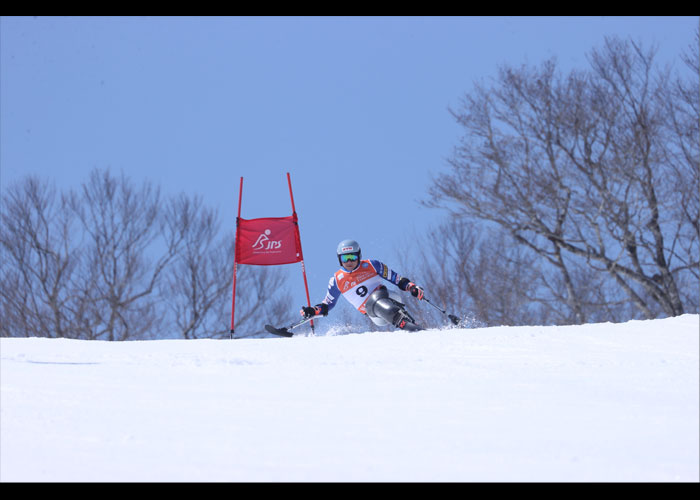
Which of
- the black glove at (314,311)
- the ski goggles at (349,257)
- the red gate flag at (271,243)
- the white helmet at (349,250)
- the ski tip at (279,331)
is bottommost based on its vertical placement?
the ski tip at (279,331)

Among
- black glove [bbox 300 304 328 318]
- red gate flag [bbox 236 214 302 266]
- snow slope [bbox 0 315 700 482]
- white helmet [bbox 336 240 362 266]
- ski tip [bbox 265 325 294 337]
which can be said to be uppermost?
red gate flag [bbox 236 214 302 266]

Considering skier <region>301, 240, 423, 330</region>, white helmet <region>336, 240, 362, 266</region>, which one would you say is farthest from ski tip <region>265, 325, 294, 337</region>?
white helmet <region>336, 240, 362, 266</region>

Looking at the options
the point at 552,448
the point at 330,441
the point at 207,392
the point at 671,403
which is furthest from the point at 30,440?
the point at 671,403

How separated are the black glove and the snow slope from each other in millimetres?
4072

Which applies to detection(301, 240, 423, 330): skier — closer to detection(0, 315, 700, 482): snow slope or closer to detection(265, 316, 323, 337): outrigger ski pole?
detection(265, 316, 323, 337): outrigger ski pole

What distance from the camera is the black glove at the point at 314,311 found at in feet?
38.9

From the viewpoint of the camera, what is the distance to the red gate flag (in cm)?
1533

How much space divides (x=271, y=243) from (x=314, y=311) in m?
3.74

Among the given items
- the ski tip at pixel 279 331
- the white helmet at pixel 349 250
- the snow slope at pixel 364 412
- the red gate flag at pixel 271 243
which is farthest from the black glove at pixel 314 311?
the snow slope at pixel 364 412

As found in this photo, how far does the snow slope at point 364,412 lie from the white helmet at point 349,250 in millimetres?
3827

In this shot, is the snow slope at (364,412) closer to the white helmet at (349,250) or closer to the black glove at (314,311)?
the white helmet at (349,250)

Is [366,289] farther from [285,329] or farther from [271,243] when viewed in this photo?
[271,243]

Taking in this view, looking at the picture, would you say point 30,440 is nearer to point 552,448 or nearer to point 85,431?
point 85,431

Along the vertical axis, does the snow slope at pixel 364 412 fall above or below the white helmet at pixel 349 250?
below
